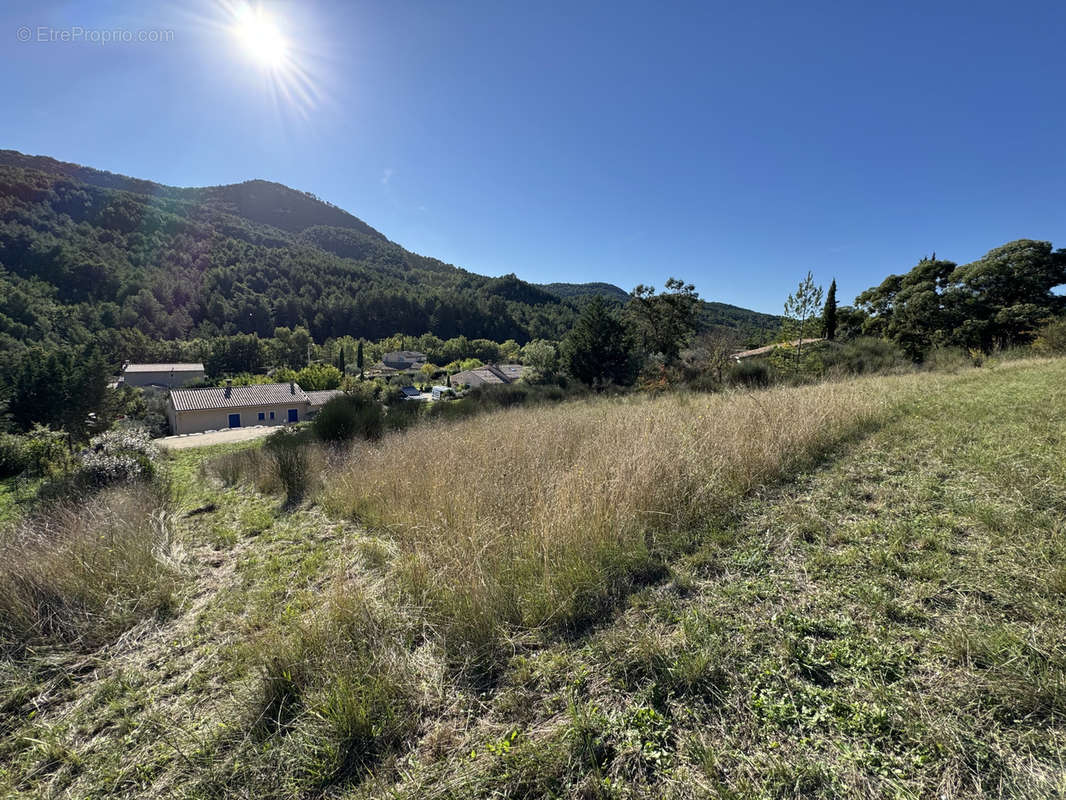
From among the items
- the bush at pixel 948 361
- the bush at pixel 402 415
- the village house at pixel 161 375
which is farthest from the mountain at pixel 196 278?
the bush at pixel 948 361

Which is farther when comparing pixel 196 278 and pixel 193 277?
pixel 193 277

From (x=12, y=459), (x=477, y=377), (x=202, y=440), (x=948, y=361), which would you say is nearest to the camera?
(x=12, y=459)

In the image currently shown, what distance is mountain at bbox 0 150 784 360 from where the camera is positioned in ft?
211

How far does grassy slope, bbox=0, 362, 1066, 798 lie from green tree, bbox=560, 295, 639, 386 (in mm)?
19147

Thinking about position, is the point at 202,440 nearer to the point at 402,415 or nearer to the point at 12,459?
the point at 12,459

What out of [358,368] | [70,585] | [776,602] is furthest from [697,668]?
[358,368]

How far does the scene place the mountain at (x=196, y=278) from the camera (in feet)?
211

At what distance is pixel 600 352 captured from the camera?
2216 centimetres

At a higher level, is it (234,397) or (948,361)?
(948,361)

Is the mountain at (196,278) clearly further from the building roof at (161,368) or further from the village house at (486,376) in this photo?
the village house at (486,376)

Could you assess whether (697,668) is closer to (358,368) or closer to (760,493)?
(760,493)

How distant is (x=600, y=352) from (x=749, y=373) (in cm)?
917

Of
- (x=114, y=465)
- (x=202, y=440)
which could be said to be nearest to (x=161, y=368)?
(x=202, y=440)

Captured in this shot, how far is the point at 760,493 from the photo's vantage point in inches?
143
